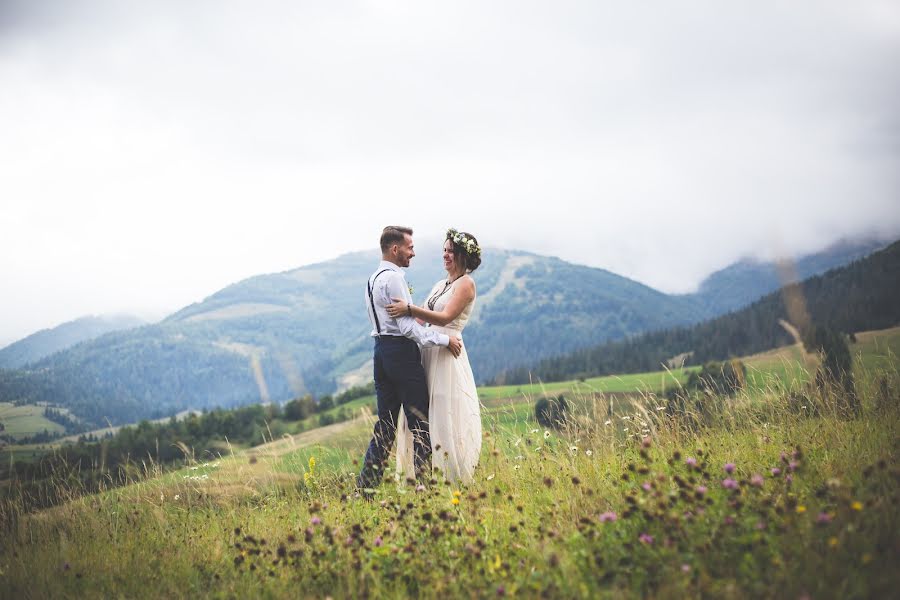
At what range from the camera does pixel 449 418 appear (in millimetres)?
7059

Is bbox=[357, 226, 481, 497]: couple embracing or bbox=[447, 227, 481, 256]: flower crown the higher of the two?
bbox=[447, 227, 481, 256]: flower crown

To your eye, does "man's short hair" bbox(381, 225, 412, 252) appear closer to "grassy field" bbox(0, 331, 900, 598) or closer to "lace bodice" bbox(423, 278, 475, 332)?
"lace bodice" bbox(423, 278, 475, 332)

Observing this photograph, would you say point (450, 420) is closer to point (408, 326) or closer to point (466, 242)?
point (408, 326)

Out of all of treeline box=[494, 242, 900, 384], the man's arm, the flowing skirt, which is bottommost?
treeline box=[494, 242, 900, 384]

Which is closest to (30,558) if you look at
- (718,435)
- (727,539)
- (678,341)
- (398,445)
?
(398,445)

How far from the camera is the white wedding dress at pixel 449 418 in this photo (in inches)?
274

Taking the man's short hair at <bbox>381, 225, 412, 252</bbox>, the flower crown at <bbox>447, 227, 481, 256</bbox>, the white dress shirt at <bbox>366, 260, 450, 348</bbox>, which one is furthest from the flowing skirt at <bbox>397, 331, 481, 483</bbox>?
the man's short hair at <bbox>381, 225, 412, 252</bbox>

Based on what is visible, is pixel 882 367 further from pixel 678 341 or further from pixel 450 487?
pixel 678 341

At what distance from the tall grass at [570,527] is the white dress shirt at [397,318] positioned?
1627 mm

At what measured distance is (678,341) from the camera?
19388cm

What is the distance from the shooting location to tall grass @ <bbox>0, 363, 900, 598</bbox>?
132 inches

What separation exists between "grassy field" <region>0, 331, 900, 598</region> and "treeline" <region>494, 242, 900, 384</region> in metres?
161

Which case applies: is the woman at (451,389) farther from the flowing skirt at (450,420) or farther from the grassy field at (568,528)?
the grassy field at (568,528)

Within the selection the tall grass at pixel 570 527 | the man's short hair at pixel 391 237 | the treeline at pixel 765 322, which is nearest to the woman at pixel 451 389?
the tall grass at pixel 570 527
